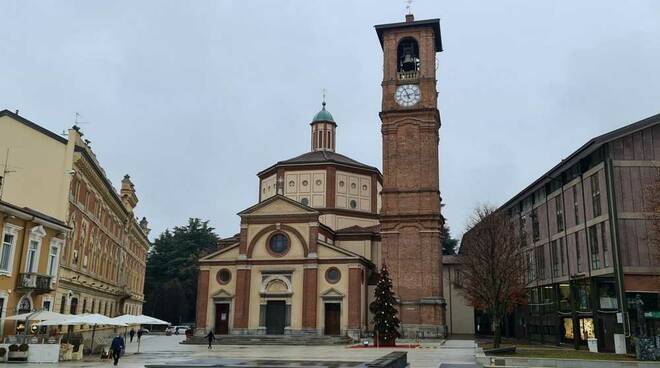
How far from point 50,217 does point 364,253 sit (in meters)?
28.8

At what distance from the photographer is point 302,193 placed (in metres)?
55.1

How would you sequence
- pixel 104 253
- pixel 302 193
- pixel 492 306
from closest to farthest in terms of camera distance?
1. pixel 492 306
2. pixel 104 253
3. pixel 302 193

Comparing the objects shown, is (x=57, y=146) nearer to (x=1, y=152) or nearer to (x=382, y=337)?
(x=1, y=152)

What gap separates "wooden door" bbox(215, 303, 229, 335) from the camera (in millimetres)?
45938

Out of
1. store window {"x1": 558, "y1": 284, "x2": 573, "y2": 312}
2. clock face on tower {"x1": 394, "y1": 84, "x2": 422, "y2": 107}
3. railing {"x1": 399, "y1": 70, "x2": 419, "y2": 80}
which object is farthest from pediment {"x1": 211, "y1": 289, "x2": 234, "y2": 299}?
store window {"x1": 558, "y1": 284, "x2": 573, "y2": 312}

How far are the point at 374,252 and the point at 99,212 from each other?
23686 millimetres

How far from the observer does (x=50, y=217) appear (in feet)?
94.1

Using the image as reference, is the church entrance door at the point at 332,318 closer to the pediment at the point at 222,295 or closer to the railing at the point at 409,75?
the pediment at the point at 222,295

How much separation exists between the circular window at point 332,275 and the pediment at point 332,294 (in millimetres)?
742

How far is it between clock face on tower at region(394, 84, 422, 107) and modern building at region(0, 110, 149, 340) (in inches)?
970

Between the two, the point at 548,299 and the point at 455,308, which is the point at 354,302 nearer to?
the point at 548,299

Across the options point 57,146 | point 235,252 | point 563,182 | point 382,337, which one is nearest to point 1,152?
point 57,146

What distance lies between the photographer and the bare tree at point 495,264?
35000mm

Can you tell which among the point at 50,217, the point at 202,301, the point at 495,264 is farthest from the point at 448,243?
the point at 50,217
